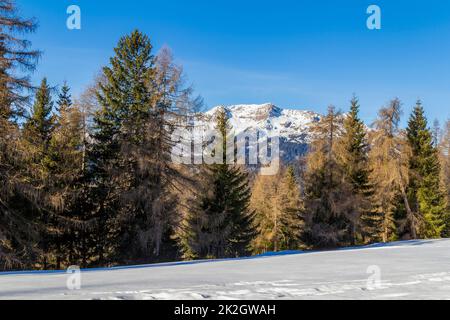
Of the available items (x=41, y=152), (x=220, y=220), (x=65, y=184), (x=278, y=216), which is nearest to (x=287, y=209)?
(x=278, y=216)

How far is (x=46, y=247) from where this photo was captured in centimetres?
1842

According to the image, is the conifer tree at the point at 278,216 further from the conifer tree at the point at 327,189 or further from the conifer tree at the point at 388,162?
the conifer tree at the point at 388,162

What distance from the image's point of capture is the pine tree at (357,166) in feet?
90.6

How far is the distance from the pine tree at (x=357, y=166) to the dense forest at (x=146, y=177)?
4.1 inches

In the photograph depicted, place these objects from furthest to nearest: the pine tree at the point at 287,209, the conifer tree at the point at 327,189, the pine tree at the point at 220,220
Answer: the pine tree at the point at 287,209 < the conifer tree at the point at 327,189 < the pine tree at the point at 220,220

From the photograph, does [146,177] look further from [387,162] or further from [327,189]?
[387,162]

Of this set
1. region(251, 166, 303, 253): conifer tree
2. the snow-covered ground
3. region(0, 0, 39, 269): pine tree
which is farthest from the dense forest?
the snow-covered ground

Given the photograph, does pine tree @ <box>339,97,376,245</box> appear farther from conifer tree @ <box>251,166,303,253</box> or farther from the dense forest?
conifer tree @ <box>251,166,303,253</box>

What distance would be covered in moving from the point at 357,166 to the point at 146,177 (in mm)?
17402

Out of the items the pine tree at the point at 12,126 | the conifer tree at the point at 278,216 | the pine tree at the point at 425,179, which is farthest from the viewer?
the conifer tree at the point at 278,216

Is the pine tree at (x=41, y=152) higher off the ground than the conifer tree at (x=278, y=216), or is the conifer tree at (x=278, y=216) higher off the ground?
the pine tree at (x=41, y=152)

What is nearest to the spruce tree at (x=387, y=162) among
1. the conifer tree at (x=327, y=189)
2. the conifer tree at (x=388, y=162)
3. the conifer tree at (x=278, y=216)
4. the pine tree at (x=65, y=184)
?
the conifer tree at (x=388, y=162)

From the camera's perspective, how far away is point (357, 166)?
28.9 metres

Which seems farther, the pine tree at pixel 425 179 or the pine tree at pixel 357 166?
the pine tree at pixel 425 179
